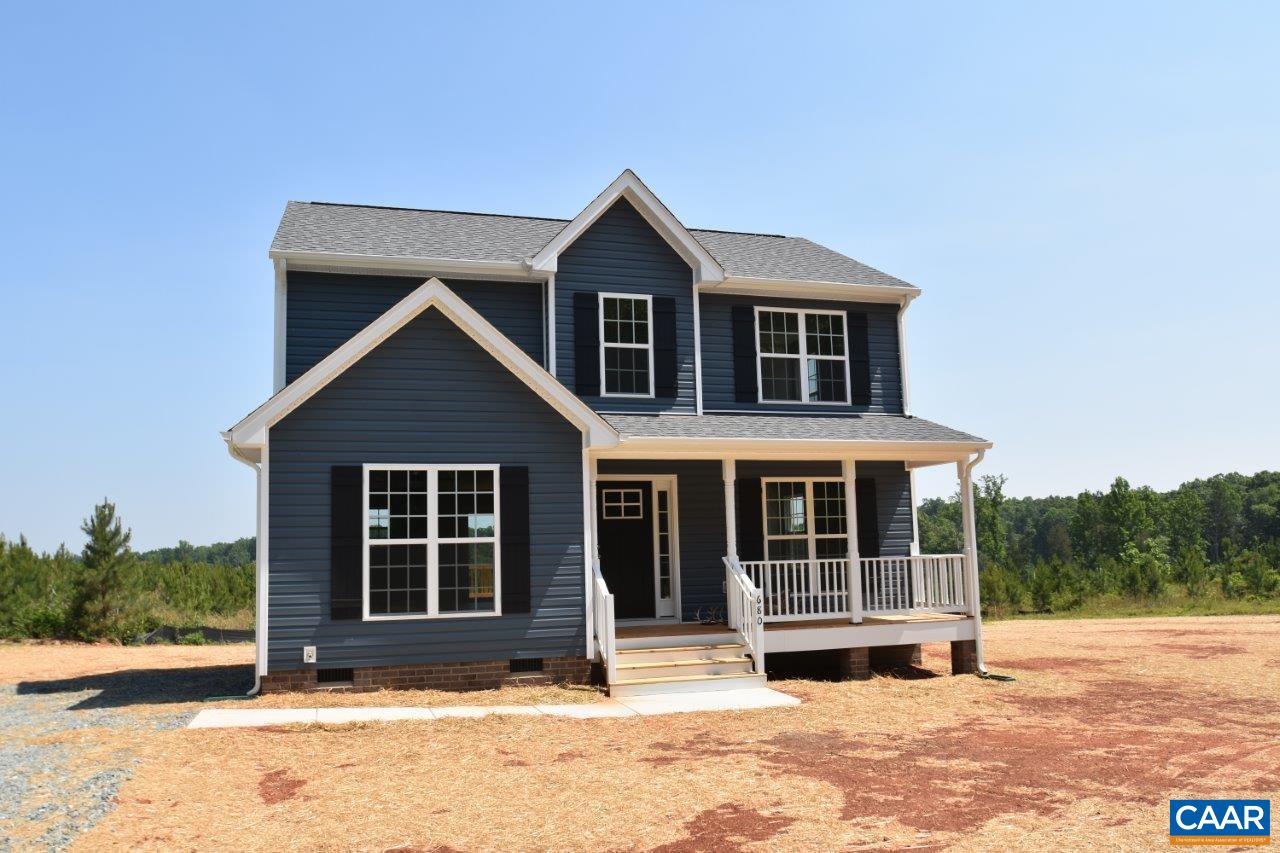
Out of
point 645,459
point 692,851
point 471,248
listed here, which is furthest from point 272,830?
point 471,248

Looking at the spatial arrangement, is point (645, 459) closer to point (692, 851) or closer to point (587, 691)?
point (587, 691)

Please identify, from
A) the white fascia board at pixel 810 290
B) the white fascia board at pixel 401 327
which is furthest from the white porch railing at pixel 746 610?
the white fascia board at pixel 810 290

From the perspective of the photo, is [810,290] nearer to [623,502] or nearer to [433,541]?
[623,502]

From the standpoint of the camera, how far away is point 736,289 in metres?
16.3

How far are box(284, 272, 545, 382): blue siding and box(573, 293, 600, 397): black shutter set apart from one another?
1.89 ft

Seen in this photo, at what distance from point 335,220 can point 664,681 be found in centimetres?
938

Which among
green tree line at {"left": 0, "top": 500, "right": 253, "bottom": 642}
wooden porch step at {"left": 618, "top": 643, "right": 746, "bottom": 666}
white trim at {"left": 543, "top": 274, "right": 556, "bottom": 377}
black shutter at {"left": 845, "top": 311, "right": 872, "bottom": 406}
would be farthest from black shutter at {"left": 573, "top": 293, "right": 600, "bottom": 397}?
green tree line at {"left": 0, "top": 500, "right": 253, "bottom": 642}

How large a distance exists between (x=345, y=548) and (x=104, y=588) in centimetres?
1206

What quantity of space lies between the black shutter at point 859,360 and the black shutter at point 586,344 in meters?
4.58

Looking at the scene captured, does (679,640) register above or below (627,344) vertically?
below

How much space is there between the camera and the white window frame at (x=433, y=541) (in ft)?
40.8

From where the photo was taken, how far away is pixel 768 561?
15.0 m

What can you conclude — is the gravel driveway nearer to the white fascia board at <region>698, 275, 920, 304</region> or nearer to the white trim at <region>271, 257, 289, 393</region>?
the white trim at <region>271, 257, 289, 393</region>

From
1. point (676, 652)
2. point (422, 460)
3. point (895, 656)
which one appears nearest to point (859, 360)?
point (895, 656)
